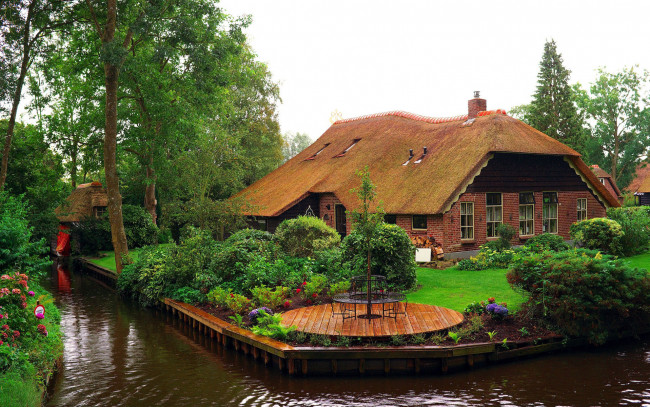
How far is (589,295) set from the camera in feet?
40.1

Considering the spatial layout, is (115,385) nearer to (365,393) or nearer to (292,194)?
(365,393)

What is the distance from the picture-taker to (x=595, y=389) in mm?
10289

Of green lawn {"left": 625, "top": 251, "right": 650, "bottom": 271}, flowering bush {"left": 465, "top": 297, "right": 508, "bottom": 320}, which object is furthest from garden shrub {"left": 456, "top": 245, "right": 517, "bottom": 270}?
flowering bush {"left": 465, "top": 297, "right": 508, "bottom": 320}

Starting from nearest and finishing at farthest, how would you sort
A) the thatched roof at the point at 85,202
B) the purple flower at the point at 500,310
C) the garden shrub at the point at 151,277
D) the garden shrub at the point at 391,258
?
1. the purple flower at the point at 500,310
2. the garden shrub at the point at 391,258
3. the garden shrub at the point at 151,277
4. the thatched roof at the point at 85,202

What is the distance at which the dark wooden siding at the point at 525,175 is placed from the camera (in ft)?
77.0

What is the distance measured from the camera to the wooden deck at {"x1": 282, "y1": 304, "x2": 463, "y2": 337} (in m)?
11.8

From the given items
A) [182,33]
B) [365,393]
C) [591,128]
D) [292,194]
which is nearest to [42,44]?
[182,33]

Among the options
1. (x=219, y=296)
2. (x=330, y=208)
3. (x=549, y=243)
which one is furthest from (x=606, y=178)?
(x=219, y=296)

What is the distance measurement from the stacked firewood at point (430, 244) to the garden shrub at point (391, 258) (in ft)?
16.8

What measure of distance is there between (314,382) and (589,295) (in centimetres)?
648

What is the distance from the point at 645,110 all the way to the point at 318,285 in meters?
48.7

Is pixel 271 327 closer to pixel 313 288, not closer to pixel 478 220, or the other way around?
pixel 313 288

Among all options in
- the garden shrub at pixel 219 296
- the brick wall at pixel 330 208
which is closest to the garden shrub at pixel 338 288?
the garden shrub at pixel 219 296

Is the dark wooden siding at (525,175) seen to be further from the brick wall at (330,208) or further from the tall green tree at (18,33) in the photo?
the tall green tree at (18,33)
